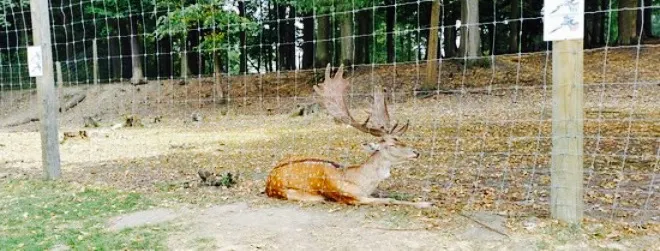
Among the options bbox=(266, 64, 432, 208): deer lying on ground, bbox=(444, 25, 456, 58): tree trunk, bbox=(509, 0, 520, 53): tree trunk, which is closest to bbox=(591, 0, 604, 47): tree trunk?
bbox=(509, 0, 520, 53): tree trunk

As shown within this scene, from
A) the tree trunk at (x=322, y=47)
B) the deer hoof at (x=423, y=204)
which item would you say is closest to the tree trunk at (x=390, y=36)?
the tree trunk at (x=322, y=47)

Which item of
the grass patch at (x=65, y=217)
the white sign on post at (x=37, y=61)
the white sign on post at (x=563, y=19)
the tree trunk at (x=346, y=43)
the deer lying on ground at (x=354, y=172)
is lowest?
the grass patch at (x=65, y=217)

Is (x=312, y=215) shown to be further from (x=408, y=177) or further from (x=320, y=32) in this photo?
(x=320, y=32)

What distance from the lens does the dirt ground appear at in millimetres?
3832

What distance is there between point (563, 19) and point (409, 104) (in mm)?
9894

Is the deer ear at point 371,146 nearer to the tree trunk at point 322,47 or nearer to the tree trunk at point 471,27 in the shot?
the tree trunk at point 471,27

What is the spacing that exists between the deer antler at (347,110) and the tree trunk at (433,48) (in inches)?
279

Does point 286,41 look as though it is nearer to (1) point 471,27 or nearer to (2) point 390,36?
(2) point 390,36

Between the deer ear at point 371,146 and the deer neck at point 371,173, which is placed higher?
the deer ear at point 371,146

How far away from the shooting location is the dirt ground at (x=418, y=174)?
12.6 feet

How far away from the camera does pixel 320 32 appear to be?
1914cm

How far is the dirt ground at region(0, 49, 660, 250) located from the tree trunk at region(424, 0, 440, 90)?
0.52 m

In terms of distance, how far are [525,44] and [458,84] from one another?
459 inches

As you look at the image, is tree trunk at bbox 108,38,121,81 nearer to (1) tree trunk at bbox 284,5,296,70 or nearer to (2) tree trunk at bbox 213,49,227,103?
(1) tree trunk at bbox 284,5,296,70
